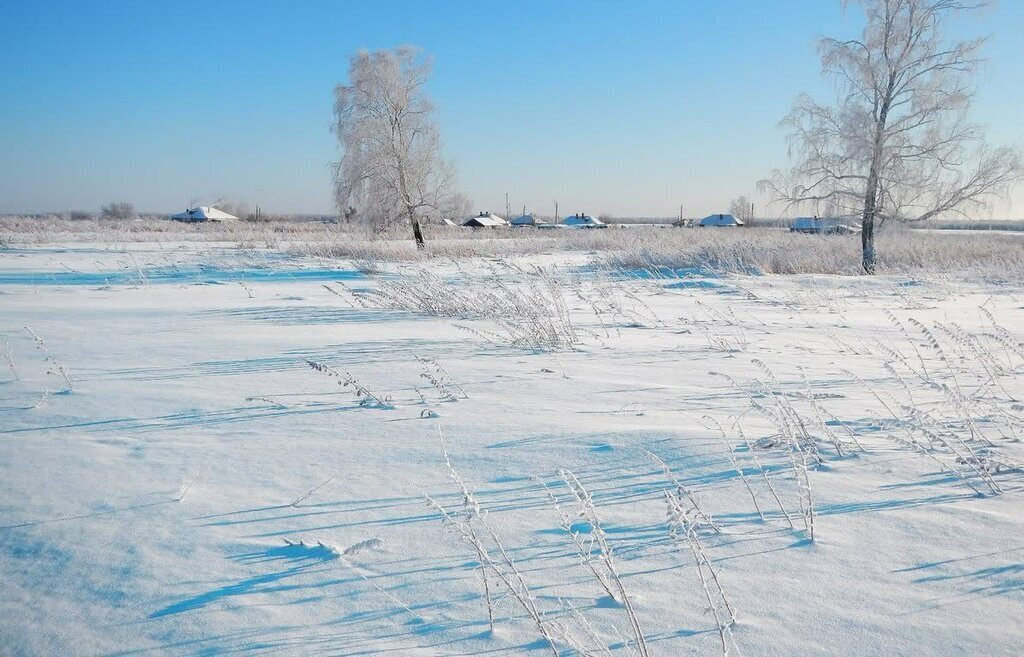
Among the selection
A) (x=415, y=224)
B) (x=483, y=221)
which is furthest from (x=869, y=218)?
(x=483, y=221)

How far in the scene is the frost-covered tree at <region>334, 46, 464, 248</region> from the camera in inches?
862

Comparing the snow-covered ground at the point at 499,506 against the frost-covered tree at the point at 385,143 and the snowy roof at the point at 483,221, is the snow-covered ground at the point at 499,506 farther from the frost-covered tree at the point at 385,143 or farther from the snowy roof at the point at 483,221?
the snowy roof at the point at 483,221

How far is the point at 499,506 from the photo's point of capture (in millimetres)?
1917

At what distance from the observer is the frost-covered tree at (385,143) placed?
21.9m

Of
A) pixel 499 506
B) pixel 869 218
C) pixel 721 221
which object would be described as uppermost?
pixel 721 221

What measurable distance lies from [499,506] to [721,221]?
8118 cm

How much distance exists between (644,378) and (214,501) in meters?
2.47

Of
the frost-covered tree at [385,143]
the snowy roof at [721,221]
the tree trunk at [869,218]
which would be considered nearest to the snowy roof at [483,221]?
the snowy roof at [721,221]

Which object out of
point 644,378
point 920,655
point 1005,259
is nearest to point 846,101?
point 1005,259

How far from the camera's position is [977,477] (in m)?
2.10

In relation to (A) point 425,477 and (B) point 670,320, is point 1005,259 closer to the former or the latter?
(B) point 670,320

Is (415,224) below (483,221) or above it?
below

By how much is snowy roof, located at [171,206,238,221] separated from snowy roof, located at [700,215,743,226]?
57512 mm

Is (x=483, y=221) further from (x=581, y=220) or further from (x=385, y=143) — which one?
(x=385, y=143)
